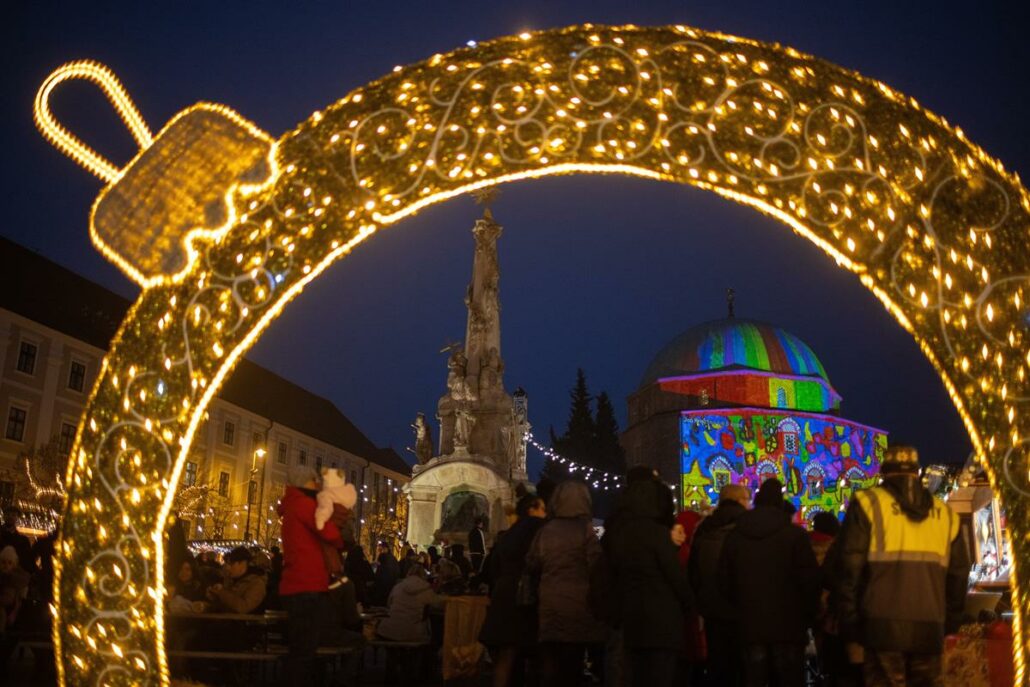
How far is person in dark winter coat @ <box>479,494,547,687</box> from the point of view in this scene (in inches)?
307

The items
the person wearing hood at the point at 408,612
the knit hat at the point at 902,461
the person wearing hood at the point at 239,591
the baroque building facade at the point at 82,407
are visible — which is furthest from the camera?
the baroque building facade at the point at 82,407

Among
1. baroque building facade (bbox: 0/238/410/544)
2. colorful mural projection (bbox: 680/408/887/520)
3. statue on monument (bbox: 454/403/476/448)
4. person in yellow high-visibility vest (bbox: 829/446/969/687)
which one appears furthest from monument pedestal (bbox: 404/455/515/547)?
person in yellow high-visibility vest (bbox: 829/446/969/687)

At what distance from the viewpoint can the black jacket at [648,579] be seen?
21.1 feet

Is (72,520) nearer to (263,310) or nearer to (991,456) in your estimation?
(263,310)

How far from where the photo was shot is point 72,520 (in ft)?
20.7

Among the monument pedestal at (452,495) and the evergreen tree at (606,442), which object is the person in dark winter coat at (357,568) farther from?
the evergreen tree at (606,442)

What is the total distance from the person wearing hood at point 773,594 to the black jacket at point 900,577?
2.06 ft

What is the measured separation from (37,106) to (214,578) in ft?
24.2

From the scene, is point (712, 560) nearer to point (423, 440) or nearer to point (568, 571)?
point (568, 571)

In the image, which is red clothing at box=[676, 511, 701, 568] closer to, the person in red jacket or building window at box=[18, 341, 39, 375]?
the person in red jacket

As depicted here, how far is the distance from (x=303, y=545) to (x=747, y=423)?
45.3m

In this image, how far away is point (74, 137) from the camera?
22.1 ft

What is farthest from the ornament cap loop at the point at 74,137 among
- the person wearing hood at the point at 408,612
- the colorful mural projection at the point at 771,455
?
the colorful mural projection at the point at 771,455

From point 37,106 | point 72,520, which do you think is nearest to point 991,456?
point 72,520
